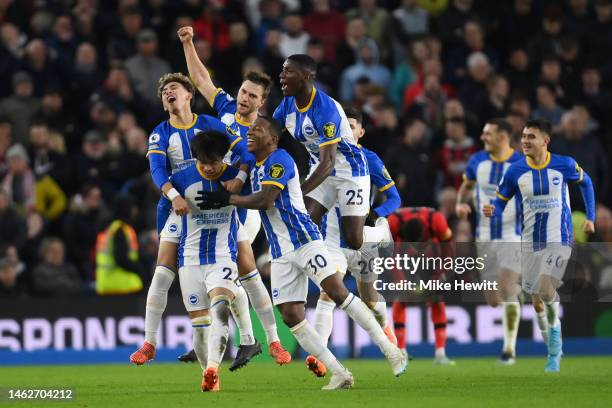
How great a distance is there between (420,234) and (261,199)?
4.54 metres

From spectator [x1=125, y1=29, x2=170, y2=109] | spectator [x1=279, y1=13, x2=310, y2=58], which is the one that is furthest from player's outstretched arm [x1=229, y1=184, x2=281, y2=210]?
spectator [x1=279, y1=13, x2=310, y2=58]

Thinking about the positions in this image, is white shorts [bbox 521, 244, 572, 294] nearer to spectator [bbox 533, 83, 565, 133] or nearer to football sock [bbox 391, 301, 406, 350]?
football sock [bbox 391, 301, 406, 350]

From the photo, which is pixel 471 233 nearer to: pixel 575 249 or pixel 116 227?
pixel 575 249

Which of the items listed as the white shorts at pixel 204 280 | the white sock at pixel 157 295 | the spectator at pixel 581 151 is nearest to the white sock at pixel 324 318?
the white shorts at pixel 204 280

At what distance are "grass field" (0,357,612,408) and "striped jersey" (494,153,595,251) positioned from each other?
1405 mm

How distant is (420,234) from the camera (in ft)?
50.9

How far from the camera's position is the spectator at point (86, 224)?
18.6 meters

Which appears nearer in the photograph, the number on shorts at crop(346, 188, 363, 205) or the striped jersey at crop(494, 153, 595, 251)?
the number on shorts at crop(346, 188, 363, 205)

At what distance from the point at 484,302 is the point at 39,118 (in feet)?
22.3

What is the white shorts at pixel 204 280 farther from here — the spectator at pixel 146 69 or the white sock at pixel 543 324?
the spectator at pixel 146 69

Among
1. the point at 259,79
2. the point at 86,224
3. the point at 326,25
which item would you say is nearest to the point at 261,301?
the point at 259,79

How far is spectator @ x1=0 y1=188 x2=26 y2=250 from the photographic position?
18422 millimetres

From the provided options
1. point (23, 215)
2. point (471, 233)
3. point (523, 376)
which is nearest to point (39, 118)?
point (23, 215)

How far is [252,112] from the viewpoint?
43.8 ft
